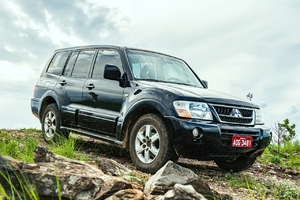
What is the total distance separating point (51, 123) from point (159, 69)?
261 centimetres

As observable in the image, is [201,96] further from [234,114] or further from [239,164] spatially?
[239,164]

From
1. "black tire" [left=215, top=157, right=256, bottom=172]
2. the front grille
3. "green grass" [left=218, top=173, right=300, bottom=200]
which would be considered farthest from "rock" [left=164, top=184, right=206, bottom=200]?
"black tire" [left=215, top=157, right=256, bottom=172]

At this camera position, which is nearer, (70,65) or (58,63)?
(70,65)

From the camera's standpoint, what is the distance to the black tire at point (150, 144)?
491 cm

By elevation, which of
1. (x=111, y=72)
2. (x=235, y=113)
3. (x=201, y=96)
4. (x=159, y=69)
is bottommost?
(x=235, y=113)

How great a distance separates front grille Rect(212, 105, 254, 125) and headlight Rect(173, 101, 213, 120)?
0.15 metres

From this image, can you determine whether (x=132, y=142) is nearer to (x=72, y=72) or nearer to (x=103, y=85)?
(x=103, y=85)

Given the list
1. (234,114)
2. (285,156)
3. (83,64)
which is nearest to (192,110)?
(234,114)

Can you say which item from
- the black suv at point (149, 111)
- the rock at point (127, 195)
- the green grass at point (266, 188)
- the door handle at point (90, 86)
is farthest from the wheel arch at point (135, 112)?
the rock at point (127, 195)

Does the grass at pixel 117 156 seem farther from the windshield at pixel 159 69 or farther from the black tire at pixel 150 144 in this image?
the windshield at pixel 159 69

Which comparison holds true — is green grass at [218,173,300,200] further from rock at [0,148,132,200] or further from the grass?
rock at [0,148,132,200]

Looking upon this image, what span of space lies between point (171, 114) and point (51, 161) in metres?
1.91

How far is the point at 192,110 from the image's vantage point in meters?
4.91

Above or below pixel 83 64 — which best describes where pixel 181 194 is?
below
